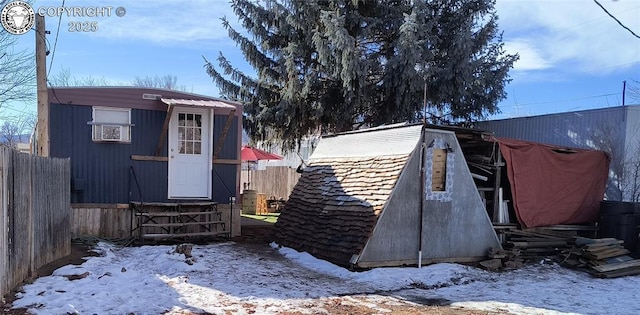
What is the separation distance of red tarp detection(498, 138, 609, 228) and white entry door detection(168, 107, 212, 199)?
6495 millimetres

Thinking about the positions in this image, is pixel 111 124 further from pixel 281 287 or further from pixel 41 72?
pixel 281 287

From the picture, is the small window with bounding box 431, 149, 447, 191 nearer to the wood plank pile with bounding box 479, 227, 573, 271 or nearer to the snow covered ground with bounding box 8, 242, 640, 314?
the snow covered ground with bounding box 8, 242, 640, 314

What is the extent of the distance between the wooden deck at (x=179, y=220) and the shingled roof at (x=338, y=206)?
4.86ft

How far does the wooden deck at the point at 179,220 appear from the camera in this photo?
33.1 feet

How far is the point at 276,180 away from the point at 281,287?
47.1 ft

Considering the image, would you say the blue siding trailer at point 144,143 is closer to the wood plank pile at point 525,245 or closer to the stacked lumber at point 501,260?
the stacked lumber at point 501,260

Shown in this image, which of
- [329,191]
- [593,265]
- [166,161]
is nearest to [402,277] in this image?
[329,191]

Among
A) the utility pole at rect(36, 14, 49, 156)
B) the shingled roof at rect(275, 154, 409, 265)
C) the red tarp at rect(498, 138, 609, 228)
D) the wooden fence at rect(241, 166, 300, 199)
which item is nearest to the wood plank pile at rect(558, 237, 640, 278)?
the red tarp at rect(498, 138, 609, 228)

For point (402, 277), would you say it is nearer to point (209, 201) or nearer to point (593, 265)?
point (593, 265)

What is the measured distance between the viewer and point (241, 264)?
826cm

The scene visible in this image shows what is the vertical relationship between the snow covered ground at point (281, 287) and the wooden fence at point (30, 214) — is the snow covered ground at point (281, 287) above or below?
below

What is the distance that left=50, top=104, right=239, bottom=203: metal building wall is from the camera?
391 inches

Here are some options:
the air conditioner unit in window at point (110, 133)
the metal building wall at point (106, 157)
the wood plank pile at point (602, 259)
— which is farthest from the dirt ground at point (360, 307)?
the wood plank pile at point (602, 259)

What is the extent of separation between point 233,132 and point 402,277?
552cm
